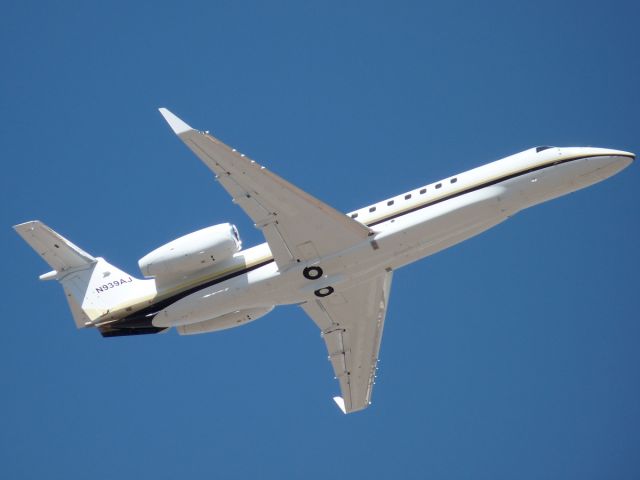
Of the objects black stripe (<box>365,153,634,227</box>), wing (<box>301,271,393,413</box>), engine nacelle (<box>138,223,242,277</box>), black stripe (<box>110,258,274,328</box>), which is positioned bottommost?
wing (<box>301,271,393,413</box>)

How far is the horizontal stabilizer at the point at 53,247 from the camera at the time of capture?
31516mm

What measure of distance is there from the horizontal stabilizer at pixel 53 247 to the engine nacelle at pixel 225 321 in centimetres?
466

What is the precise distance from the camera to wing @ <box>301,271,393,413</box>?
32.4 meters

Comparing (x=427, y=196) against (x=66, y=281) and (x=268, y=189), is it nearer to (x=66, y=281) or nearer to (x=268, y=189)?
(x=268, y=189)

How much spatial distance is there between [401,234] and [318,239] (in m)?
2.64

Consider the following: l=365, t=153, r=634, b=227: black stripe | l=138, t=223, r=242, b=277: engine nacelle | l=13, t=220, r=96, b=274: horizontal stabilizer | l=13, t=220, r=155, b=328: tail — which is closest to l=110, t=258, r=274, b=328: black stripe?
→ l=13, t=220, r=155, b=328: tail

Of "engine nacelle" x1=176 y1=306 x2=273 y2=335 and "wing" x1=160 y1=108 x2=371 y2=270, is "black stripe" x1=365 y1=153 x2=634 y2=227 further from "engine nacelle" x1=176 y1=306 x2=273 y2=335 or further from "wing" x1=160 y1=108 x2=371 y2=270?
"engine nacelle" x1=176 y1=306 x2=273 y2=335

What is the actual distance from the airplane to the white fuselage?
33 millimetres

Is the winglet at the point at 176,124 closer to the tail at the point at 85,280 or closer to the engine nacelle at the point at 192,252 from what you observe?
the engine nacelle at the point at 192,252

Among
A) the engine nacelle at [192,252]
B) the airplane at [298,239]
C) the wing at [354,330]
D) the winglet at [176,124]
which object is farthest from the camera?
the wing at [354,330]

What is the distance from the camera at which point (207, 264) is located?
30.2m

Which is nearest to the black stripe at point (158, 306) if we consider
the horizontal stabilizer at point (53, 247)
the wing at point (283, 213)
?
the wing at point (283, 213)

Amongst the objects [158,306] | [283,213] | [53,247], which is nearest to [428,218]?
[283,213]

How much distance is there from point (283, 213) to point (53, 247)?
9025mm
